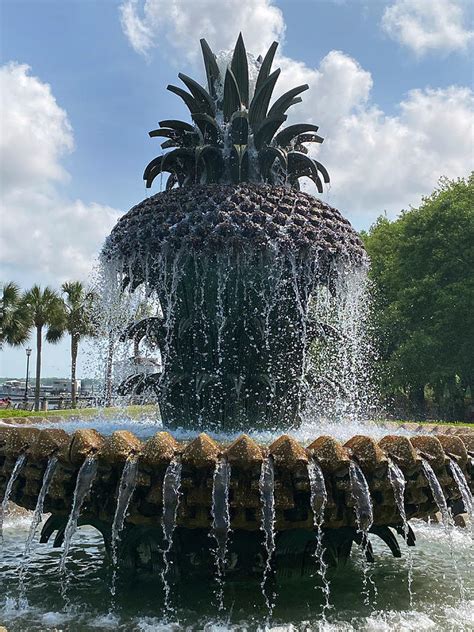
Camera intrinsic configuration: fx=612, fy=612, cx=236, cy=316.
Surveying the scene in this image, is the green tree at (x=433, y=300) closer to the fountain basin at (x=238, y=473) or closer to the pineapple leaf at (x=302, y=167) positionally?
the pineapple leaf at (x=302, y=167)

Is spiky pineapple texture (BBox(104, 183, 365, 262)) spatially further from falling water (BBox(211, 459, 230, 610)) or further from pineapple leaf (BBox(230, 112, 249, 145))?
falling water (BBox(211, 459, 230, 610))

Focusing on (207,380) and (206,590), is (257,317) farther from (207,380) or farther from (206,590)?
(206,590)

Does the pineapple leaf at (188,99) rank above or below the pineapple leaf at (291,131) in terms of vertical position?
above

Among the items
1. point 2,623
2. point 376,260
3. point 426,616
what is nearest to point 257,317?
point 426,616

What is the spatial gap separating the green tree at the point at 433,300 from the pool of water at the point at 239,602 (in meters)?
23.0

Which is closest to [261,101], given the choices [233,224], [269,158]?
[269,158]

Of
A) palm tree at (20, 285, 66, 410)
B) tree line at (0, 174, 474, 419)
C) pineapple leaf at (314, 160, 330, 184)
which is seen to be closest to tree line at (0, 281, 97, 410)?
palm tree at (20, 285, 66, 410)

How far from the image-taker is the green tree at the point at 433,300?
28.5 meters

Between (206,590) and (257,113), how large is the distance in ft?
18.3

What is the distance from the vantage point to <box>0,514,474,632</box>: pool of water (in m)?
4.81

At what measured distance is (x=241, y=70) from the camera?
314 inches

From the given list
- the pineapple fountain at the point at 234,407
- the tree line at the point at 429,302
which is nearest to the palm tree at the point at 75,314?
the tree line at the point at 429,302

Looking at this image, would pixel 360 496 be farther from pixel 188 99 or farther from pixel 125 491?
pixel 188 99

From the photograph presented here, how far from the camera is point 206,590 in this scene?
18.0 feet
